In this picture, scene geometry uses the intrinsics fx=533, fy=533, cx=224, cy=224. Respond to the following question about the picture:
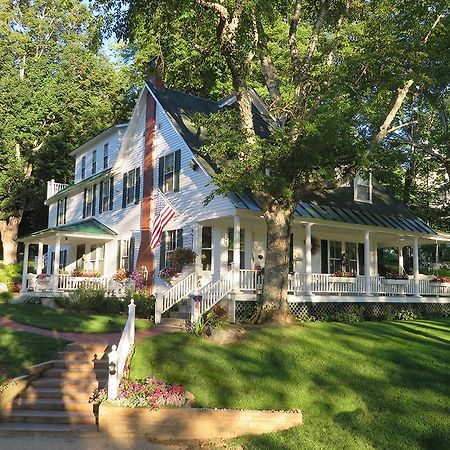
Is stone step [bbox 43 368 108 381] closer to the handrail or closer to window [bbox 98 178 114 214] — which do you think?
the handrail

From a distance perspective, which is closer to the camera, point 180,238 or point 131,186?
point 180,238

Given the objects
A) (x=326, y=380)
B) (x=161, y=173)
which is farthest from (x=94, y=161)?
(x=326, y=380)

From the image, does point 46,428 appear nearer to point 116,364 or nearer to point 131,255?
point 116,364

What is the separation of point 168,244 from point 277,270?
6765 mm

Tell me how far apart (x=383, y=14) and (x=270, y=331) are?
10453 millimetres

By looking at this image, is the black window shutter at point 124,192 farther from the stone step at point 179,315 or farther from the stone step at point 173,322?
the stone step at point 173,322

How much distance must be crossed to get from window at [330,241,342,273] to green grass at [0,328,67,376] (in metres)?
12.7

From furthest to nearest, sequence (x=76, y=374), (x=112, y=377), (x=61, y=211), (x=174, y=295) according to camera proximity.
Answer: (x=61, y=211) < (x=174, y=295) < (x=76, y=374) < (x=112, y=377)

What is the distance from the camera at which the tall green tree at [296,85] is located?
14.4 metres

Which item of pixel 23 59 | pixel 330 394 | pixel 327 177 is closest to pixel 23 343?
pixel 330 394

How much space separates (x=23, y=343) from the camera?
42.0 feet

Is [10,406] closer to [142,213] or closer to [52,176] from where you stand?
[142,213]

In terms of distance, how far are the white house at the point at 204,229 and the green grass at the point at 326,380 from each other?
3.74 m

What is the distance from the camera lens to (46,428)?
29.7ft
